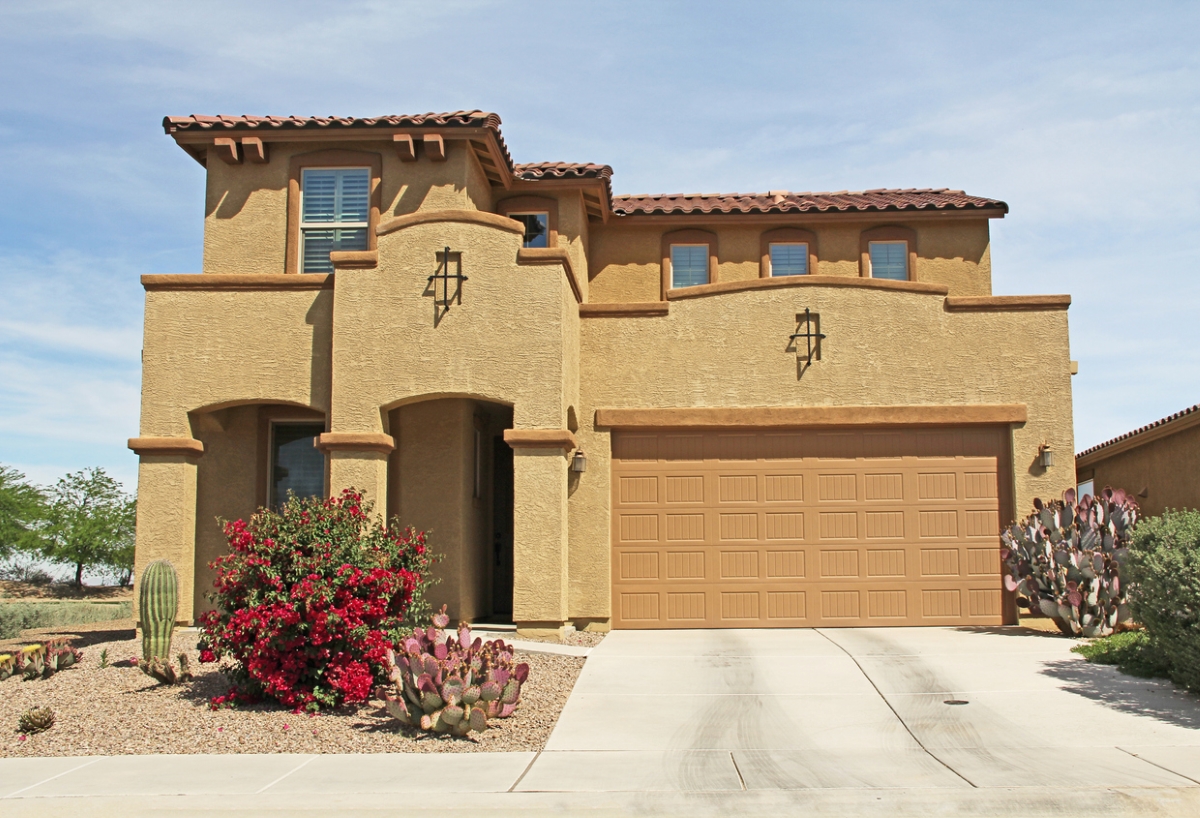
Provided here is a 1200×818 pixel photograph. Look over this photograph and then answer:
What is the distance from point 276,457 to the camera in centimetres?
1586

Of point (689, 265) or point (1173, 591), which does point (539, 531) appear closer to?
A: point (689, 265)

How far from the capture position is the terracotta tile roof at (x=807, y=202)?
1817 centimetres

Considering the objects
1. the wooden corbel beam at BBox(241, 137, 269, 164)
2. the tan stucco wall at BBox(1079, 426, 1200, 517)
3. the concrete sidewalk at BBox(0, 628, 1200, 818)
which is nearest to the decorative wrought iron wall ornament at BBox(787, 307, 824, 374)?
the concrete sidewalk at BBox(0, 628, 1200, 818)

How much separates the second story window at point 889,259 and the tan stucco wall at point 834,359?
3.01 m

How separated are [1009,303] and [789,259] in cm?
427

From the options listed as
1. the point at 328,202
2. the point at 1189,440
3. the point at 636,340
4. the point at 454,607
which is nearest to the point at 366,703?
the point at 454,607

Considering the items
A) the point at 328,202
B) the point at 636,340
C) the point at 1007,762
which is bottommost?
the point at 1007,762

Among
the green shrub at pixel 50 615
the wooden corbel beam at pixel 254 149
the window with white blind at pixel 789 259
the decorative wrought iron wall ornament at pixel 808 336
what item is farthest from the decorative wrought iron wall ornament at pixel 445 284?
the green shrub at pixel 50 615

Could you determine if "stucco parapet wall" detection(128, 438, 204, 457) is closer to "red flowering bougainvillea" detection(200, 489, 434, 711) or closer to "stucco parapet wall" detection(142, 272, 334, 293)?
"stucco parapet wall" detection(142, 272, 334, 293)

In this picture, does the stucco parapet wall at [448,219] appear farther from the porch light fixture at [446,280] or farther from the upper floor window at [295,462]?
the upper floor window at [295,462]

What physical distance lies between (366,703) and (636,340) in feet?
23.7

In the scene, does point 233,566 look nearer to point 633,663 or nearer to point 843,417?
point 633,663

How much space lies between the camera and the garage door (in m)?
15.1

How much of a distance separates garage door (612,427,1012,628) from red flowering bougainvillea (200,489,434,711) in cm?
545
